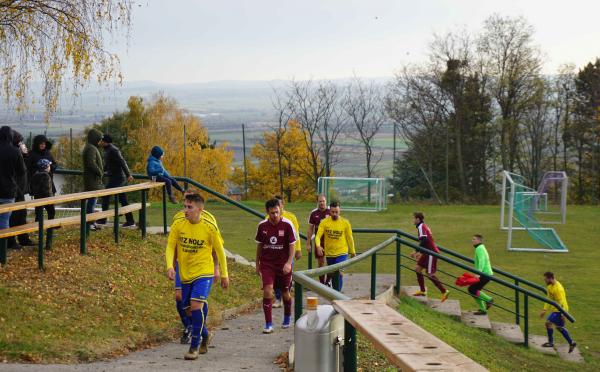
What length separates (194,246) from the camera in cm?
943

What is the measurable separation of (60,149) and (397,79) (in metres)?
26.0

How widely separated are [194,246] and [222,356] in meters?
1.34

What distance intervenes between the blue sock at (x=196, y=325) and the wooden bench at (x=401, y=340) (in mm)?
4016

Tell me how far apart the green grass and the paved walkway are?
318 millimetres

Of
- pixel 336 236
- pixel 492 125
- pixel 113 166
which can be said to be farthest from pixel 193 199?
pixel 492 125

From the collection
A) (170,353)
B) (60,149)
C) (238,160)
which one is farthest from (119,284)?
(238,160)

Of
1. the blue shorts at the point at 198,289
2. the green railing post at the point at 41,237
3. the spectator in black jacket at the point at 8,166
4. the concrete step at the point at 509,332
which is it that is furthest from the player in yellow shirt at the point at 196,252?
the concrete step at the point at 509,332

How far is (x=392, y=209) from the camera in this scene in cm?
3912

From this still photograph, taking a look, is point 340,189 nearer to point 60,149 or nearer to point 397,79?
point 397,79

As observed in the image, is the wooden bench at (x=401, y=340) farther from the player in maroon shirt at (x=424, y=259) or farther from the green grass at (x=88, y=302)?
the player in maroon shirt at (x=424, y=259)

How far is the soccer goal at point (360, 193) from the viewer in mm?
39625

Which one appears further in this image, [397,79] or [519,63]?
[397,79]

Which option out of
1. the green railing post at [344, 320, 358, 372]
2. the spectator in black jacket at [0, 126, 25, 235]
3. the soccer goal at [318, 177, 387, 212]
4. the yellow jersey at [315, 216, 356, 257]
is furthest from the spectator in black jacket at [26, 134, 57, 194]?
the soccer goal at [318, 177, 387, 212]

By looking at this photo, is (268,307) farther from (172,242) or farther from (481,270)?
(481,270)
